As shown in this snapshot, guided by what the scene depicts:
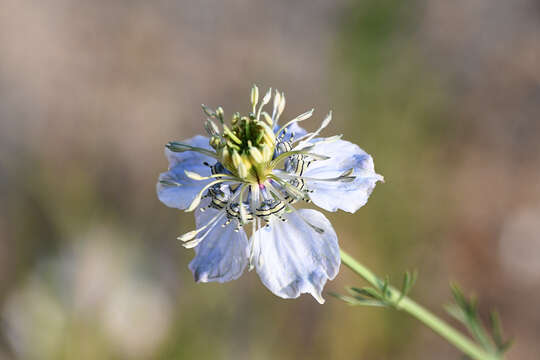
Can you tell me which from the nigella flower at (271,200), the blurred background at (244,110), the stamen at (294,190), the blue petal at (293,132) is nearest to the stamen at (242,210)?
the nigella flower at (271,200)

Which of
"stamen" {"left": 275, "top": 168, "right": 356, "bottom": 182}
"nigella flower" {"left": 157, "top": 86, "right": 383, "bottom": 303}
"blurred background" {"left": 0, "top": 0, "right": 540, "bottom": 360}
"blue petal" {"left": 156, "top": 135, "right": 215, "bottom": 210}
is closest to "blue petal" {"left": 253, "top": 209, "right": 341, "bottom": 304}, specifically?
"nigella flower" {"left": 157, "top": 86, "right": 383, "bottom": 303}

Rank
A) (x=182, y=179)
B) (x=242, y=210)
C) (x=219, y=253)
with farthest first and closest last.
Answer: (x=182, y=179) < (x=219, y=253) < (x=242, y=210)

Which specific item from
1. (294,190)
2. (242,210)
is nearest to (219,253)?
(242,210)

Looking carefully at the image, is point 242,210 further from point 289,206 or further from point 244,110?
point 244,110

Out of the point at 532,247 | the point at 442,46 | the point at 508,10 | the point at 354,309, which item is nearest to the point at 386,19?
the point at 442,46

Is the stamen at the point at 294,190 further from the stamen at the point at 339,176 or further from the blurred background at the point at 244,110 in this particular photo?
the blurred background at the point at 244,110

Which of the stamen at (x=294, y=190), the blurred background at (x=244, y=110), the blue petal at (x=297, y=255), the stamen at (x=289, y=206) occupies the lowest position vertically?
the blurred background at (x=244, y=110)

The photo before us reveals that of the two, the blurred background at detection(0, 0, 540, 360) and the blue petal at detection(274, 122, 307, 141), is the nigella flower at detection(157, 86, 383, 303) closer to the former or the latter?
the blue petal at detection(274, 122, 307, 141)
